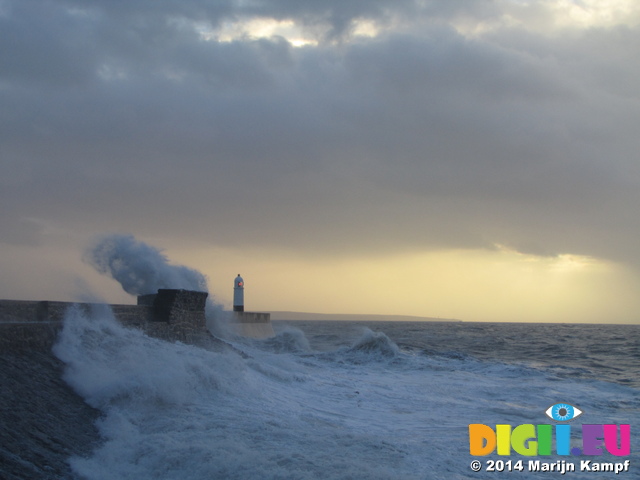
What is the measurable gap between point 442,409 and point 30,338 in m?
6.96

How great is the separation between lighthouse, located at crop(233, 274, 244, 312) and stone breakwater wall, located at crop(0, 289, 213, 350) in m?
13.5

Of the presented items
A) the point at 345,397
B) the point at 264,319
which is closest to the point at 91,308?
the point at 345,397

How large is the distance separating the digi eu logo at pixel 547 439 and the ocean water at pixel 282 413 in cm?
16

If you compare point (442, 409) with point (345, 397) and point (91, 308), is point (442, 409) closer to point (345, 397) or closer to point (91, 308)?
point (345, 397)

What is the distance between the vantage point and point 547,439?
7418mm

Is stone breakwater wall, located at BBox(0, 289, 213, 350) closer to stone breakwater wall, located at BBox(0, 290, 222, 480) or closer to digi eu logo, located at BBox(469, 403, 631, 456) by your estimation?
stone breakwater wall, located at BBox(0, 290, 222, 480)

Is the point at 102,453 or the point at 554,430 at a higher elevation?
the point at 102,453

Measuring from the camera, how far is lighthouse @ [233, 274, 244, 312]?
27.7 metres

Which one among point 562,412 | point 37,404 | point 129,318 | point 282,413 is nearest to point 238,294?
point 129,318

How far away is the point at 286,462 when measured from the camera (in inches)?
216

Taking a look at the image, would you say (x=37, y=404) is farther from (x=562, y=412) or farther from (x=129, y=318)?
(x=562, y=412)

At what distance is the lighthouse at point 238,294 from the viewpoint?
90.9 feet

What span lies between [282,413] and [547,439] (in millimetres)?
3856

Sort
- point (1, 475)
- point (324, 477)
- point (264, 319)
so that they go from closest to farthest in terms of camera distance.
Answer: point (1, 475) → point (324, 477) → point (264, 319)
